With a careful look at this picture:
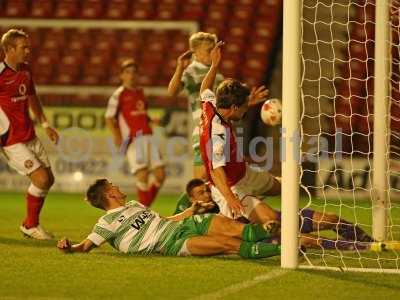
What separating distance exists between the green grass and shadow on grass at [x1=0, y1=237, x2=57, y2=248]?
8 cm

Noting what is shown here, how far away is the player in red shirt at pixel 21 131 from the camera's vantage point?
29.5 ft

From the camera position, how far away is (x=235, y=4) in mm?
17453

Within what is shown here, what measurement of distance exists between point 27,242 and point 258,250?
221cm

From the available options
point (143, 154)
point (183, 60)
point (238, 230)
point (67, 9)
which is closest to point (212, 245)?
point (238, 230)

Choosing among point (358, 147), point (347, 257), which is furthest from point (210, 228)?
point (358, 147)

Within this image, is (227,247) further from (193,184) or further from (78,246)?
(78,246)

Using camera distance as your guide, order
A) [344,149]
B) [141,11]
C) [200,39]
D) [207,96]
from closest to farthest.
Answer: [207,96], [200,39], [344,149], [141,11]

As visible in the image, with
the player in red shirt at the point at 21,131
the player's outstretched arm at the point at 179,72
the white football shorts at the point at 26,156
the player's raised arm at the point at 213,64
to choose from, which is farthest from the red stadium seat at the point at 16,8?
the player's raised arm at the point at 213,64

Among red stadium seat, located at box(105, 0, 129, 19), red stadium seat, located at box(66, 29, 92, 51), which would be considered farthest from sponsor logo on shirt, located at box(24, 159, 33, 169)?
red stadium seat, located at box(105, 0, 129, 19)

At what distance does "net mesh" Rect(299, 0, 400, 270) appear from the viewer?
792cm

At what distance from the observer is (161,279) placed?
21.5 feet

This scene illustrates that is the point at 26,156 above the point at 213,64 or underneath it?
underneath

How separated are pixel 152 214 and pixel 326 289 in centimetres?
165

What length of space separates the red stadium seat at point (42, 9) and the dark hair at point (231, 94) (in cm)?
1051
